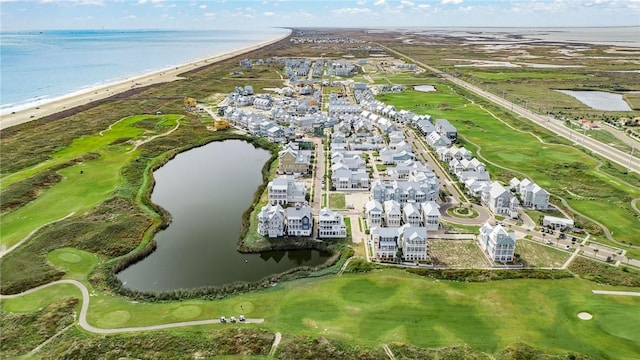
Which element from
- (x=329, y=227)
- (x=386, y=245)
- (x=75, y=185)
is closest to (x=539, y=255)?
(x=386, y=245)

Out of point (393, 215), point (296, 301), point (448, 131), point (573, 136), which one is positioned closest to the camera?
point (296, 301)

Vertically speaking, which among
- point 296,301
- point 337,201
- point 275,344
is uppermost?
point 337,201

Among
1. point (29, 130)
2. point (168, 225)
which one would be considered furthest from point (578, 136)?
point (29, 130)

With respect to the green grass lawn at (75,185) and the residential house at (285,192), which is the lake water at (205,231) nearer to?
the residential house at (285,192)

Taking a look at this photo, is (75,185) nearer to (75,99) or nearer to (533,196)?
(533,196)

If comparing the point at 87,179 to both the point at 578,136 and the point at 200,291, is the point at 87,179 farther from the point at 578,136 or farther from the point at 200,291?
the point at 578,136

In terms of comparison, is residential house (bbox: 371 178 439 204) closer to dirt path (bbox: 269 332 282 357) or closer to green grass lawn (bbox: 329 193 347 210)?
green grass lawn (bbox: 329 193 347 210)
